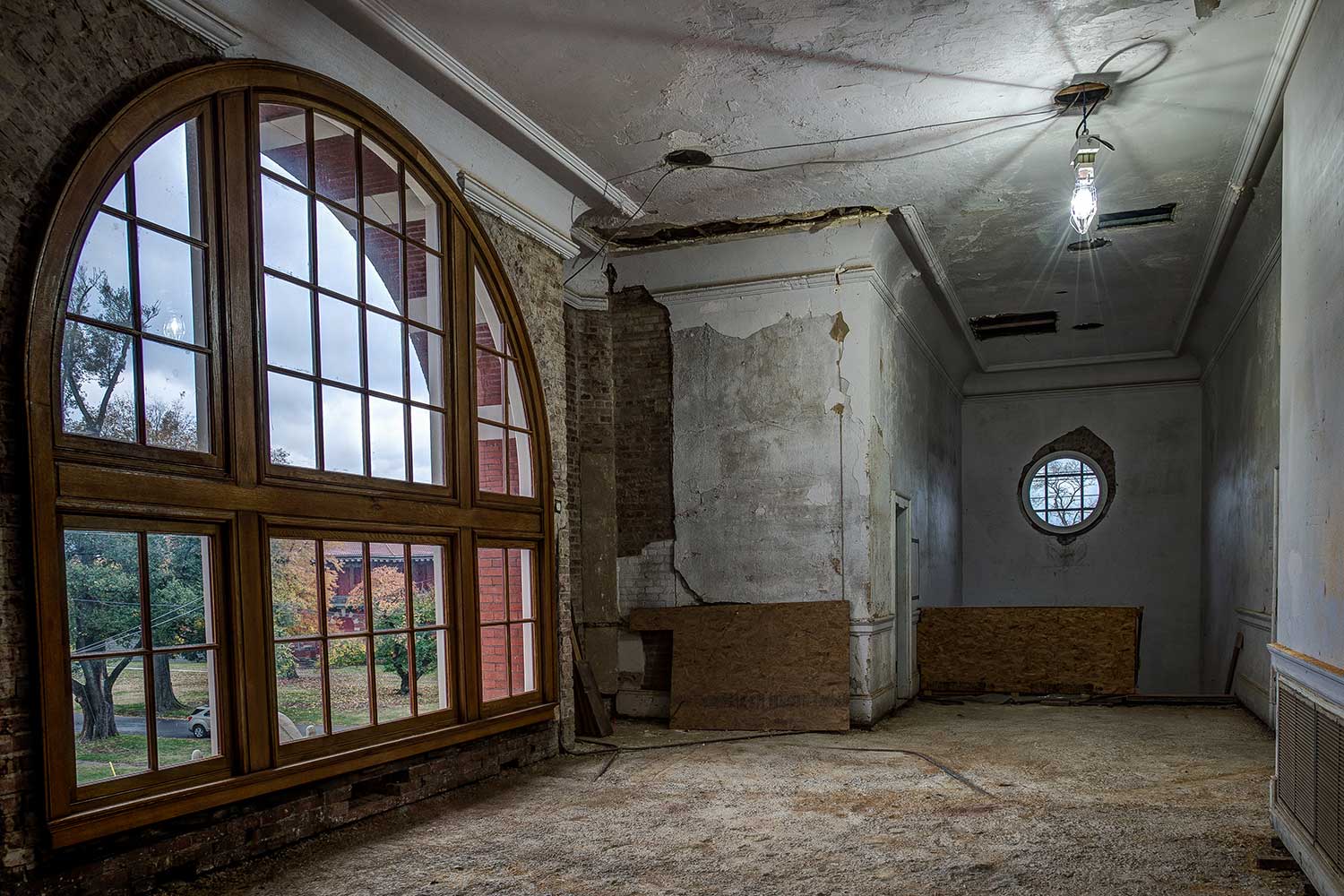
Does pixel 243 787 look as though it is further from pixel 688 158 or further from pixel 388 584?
pixel 688 158

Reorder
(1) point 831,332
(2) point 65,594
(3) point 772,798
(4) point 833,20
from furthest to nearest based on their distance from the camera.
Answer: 1. (1) point 831,332
2. (3) point 772,798
3. (4) point 833,20
4. (2) point 65,594

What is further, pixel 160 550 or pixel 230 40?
pixel 230 40

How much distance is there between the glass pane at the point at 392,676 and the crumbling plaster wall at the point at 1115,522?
10.9 meters

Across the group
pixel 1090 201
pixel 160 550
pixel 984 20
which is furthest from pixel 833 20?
pixel 160 550

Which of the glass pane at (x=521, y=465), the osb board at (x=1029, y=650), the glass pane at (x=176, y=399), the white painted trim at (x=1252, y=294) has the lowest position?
the osb board at (x=1029, y=650)

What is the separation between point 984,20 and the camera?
5.02 meters

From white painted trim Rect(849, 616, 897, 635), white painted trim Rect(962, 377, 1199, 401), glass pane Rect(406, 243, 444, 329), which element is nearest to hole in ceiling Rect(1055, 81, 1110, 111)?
glass pane Rect(406, 243, 444, 329)

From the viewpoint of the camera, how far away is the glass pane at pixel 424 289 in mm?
5559

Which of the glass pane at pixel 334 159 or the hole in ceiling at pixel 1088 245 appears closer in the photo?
the glass pane at pixel 334 159

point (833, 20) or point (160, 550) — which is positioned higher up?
point (833, 20)

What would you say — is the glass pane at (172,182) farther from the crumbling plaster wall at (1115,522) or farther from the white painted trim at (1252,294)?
the crumbling plaster wall at (1115,522)

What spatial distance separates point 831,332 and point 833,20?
133 inches

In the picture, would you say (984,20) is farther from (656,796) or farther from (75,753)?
(75,753)

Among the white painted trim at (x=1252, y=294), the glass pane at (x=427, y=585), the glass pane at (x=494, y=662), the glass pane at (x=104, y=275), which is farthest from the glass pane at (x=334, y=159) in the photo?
the white painted trim at (x=1252, y=294)
